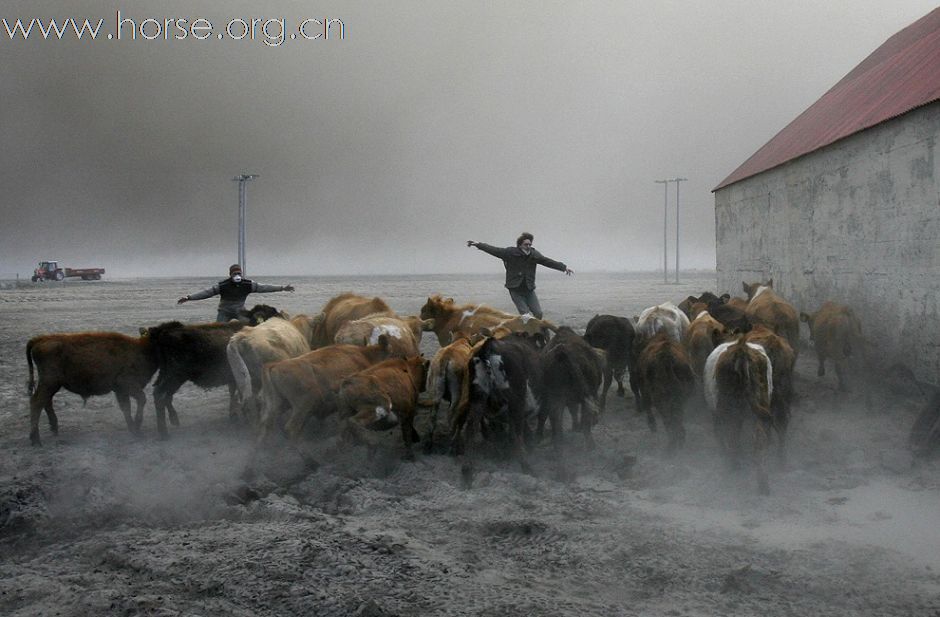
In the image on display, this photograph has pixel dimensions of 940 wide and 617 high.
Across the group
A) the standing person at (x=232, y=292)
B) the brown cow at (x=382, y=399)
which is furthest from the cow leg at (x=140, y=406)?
the standing person at (x=232, y=292)

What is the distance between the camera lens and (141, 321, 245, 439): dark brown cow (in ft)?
30.5

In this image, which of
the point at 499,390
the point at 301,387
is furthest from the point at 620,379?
the point at 301,387

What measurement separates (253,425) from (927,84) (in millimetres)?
11205

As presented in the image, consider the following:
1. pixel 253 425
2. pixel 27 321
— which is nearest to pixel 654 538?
pixel 253 425

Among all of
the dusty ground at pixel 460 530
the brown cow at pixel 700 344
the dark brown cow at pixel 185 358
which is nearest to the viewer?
the dusty ground at pixel 460 530

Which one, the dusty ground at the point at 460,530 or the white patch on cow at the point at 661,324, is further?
the white patch on cow at the point at 661,324

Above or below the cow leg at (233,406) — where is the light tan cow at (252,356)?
above

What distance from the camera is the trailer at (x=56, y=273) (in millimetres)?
75812

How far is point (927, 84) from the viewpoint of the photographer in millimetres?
11578

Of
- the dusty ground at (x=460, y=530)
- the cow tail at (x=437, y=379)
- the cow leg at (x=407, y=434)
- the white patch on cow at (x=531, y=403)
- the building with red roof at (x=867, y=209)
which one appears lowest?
the dusty ground at (x=460, y=530)

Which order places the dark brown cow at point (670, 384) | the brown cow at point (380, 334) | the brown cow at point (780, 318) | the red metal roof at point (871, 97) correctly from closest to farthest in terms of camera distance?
the dark brown cow at point (670, 384) → the brown cow at point (380, 334) → the red metal roof at point (871, 97) → the brown cow at point (780, 318)

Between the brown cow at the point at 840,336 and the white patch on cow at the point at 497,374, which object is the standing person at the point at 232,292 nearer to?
the white patch on cow at the point at 497,374

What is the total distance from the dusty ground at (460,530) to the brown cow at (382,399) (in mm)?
424

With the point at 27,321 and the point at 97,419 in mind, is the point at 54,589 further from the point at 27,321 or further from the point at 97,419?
the point at 27,321
